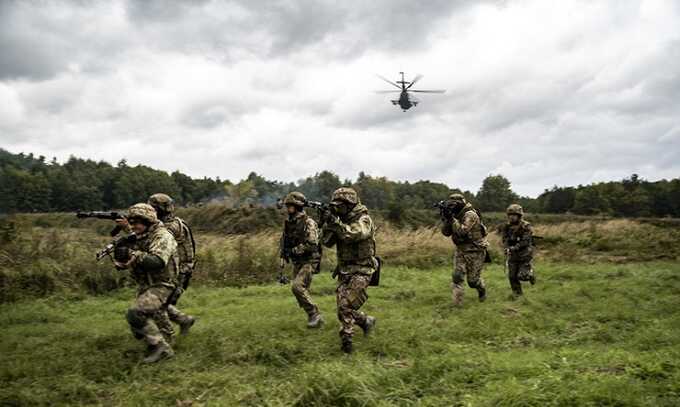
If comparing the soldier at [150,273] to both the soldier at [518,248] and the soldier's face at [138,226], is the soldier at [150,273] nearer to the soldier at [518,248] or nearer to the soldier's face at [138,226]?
the soldier's face at [138,226]

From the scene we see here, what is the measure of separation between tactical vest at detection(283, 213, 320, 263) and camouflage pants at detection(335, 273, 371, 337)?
145 cm

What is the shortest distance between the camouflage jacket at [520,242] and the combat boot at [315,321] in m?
4.79

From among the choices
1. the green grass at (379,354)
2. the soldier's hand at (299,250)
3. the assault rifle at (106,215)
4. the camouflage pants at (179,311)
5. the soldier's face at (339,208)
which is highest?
the soldier's face at (339,208)

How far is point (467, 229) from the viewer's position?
30.9ft

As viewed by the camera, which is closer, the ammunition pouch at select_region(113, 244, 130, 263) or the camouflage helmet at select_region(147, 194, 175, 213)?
the ammunition pouch at select_region(113, 244, 130, 263)

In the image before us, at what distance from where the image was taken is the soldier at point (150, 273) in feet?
19.8

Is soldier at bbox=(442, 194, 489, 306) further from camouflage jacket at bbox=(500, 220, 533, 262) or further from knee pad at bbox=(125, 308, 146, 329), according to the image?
knee pad at bbox=(125, 308, 146, 329)

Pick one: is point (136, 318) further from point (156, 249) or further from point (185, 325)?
point (185, 325)

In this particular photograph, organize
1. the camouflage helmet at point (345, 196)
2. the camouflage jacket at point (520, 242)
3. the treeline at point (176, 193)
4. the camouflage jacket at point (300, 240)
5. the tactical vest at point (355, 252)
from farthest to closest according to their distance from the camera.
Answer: the treeline at point (176, 193) < the camouflage jacket at point (520, 242) < the camouflage jacket at point (300, 240) < the tactical vest at point (355, 252) < the camouflage helmet at point (345, 196)

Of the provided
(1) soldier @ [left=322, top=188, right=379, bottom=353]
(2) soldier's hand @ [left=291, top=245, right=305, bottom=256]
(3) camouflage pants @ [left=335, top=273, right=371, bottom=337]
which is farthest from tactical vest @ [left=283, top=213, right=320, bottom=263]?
(3) camouflage pants @ [left=335, top=273, right=371, bottom=337]

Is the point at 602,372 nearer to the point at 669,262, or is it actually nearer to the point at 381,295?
the point at 381,295

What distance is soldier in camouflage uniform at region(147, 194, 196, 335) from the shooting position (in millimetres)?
7422

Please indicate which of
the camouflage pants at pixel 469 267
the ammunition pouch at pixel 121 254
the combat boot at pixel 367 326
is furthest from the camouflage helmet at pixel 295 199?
the camouflage pants at pixel 469 267

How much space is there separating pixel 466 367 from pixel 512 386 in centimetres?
89
